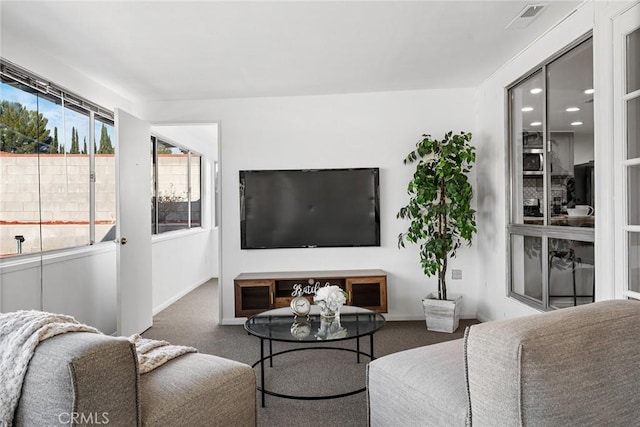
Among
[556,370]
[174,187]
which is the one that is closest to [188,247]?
[174,187]

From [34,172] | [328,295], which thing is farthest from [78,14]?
[328,295]

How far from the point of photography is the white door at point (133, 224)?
11.5 ft

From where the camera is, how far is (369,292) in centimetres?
392

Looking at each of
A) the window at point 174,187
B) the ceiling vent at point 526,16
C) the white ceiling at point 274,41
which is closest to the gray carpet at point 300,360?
the window at point 174,187

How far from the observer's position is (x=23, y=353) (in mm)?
1173

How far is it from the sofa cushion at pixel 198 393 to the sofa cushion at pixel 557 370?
909 mm

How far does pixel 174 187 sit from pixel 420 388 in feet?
16.9

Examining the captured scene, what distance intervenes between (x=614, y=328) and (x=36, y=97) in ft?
11.9

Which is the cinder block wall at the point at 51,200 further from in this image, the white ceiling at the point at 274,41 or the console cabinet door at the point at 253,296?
the console cabinet door at the point at 253,296

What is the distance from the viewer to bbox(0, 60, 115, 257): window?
264 centimetres

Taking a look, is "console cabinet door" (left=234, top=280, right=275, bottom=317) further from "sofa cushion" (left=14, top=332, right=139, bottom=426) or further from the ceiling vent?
the ceiling vent

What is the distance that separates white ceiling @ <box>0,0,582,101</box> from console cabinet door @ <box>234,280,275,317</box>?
1877 millimetres

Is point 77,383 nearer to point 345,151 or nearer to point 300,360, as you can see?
point 300,360

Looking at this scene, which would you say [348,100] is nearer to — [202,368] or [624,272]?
[624,272]
